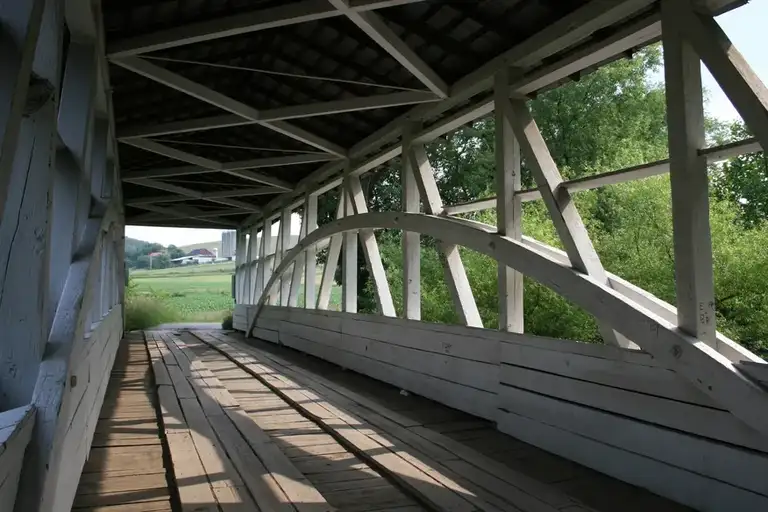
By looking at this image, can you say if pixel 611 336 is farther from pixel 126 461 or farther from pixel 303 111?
pixel 303 111

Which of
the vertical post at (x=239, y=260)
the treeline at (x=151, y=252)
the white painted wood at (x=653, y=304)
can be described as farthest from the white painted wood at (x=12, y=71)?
the treeline at (x=151, y=252)

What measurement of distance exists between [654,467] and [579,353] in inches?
28.0

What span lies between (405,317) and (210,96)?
9.07ft

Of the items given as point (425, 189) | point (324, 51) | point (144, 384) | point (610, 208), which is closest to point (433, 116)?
point (425, 189)

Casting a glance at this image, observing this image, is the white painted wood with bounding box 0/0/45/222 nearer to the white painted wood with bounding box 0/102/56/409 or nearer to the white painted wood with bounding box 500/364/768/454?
the white painted wood with bounding box 0/102/56/409

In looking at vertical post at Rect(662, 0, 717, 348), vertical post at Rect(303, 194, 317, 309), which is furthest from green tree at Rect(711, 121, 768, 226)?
vertical post at Rect(303, 194, 317, 309)

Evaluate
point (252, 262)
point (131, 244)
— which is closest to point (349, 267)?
point (252, 262)

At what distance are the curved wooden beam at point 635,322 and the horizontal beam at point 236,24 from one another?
174 centimetres

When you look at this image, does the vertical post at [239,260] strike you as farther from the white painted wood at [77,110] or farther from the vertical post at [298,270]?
the white painted wood at [77,110]

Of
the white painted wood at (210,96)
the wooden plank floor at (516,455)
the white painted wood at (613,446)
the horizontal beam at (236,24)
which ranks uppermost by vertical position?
the horizontal beam at (236,24)

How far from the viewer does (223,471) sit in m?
3.04

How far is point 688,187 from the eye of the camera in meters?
2.72

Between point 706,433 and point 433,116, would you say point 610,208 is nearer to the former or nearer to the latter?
point 433,116

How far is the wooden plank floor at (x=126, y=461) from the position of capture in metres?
2.78
